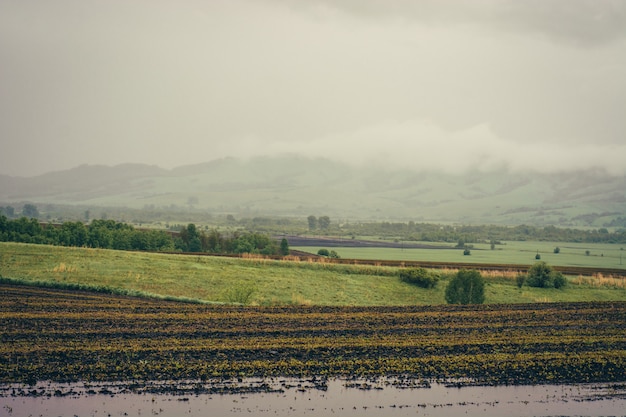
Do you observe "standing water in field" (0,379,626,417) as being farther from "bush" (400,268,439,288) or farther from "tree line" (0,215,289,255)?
"tree line" (0,215,289,255)

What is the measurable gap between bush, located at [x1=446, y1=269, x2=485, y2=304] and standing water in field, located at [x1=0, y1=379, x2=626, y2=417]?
93.7 feet

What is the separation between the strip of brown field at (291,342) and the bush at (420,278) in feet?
50.1

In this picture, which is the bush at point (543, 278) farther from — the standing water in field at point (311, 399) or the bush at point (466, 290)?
the standing water in field at point (311, 399)

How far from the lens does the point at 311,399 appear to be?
1009 inches

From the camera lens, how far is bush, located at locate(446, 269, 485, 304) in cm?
5653

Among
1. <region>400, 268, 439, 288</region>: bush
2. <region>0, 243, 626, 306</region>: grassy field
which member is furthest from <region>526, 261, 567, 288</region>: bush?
<region>400, 268, 439, 288</region>: bush

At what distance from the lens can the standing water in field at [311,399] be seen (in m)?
23.9

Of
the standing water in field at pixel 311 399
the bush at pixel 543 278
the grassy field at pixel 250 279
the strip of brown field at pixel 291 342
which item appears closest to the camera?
the standing water in field at pixel 311 399

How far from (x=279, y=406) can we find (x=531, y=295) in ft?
139

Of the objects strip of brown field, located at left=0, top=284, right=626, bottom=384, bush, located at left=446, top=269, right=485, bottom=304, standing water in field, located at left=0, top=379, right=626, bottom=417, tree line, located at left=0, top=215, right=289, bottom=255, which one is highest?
tree line, located at left=0, top=215, right=289, bottom=255

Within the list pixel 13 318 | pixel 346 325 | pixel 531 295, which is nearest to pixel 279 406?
pixel 346 325

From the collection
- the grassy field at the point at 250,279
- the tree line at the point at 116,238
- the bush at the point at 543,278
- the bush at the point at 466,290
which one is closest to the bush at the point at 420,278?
the grassy field at the point at 250,279

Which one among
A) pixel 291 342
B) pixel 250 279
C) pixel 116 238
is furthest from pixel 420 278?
pixel 116 238

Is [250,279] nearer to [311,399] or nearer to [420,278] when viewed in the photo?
[420,278]
